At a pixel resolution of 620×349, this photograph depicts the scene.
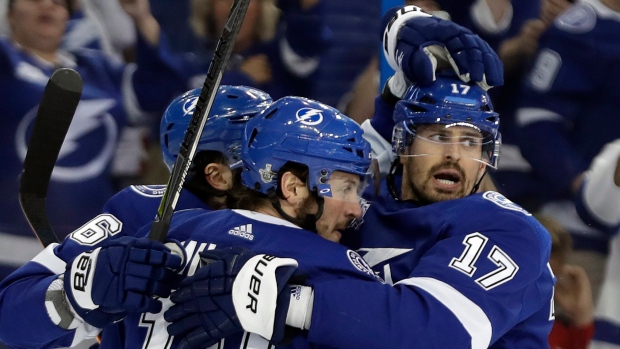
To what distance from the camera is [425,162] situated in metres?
2.11

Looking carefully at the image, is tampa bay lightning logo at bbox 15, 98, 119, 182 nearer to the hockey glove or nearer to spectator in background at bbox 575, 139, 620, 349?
the hockey glove

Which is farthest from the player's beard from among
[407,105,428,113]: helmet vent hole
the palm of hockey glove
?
the palm of hockey glove

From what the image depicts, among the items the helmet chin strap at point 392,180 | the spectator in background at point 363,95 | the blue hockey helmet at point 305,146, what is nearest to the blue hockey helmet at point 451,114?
the helmet chin strap at point 392,180

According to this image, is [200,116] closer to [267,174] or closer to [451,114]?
[267,174]

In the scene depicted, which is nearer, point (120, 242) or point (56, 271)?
point (120, 242)

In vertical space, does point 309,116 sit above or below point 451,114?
above

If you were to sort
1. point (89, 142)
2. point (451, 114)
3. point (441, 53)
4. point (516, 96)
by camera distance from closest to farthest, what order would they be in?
point (451, 114)
point (441, 53)
point (516, 96)
point (89, 142)

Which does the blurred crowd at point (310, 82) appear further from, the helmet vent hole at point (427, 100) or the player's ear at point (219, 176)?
the player's ear at point (219, 176)

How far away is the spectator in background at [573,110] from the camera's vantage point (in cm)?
299

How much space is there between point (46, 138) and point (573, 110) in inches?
67.8

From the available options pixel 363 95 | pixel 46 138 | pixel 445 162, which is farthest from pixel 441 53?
pixel 363 95

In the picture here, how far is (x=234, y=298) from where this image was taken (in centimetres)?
159

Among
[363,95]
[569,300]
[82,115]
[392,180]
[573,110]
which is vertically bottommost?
[569,300]

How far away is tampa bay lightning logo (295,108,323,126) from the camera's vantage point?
71.8 inches
